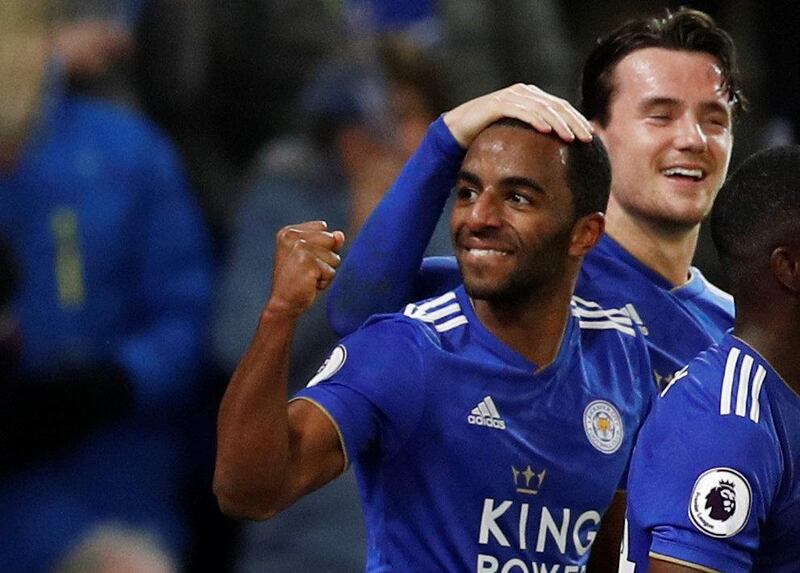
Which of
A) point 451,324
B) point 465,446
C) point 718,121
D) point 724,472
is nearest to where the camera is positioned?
point 724,472

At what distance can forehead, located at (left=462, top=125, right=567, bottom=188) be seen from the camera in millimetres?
2525

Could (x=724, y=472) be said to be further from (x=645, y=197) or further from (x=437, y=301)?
(x=645, y=197)

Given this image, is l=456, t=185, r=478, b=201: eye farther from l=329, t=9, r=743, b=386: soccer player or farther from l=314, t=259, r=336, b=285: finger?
l=314, t=259, r=336, b=285: finger

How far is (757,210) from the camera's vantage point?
2.29 metres

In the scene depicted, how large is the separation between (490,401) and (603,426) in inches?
8.5

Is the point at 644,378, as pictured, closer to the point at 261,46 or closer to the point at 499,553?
the point at 499,553

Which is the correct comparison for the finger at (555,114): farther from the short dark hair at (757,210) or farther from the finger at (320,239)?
the finger at (320,239)

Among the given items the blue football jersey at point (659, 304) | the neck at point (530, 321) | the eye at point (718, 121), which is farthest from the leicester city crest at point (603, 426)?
the eye at point (718, 121)

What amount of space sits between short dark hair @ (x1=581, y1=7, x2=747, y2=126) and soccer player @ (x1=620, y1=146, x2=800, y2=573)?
72 centimetres

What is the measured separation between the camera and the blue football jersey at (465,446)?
2428mm

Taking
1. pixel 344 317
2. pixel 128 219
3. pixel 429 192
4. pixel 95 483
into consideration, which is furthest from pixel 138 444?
pixel 429 192

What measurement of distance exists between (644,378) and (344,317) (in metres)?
0.53

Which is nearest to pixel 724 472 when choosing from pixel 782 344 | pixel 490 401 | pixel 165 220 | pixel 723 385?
pixel 723 385

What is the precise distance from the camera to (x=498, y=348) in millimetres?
2574
